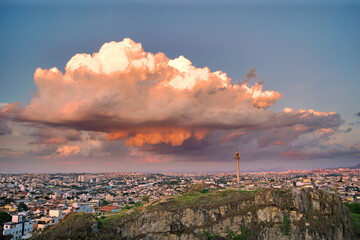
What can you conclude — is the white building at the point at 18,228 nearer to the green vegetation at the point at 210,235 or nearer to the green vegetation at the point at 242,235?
the green vegetation at the point at 210,235

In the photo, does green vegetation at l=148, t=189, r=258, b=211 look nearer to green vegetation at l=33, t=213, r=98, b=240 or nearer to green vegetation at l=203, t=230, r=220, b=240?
green vegetation at l=203, t=230, r=220, b=240

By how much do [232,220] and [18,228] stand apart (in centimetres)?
3520

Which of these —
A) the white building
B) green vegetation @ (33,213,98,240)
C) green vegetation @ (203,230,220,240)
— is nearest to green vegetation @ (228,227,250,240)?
green vegetation @ (203,230,220,240)

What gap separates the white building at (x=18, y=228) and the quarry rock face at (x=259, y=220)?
76.8 ft

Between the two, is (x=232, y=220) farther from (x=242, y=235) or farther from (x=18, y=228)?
(x=18, y=228)

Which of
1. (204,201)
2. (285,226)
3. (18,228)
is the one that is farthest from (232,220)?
(18,228)

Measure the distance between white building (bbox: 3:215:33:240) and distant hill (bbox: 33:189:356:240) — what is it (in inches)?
745

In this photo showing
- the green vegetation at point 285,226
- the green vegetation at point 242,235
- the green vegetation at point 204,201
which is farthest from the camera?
the green vegetation at point 204,201

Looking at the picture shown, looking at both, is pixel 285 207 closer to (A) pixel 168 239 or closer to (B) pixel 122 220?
(A) pixel 168 239

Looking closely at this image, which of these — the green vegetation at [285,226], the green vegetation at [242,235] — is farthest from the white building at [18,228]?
the green vegetation at [285,226]

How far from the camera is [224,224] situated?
32.3 meters

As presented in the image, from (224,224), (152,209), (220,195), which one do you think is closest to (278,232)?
(224,224)

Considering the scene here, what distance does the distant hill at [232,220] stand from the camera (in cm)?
2948

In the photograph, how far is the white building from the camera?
151 feet
